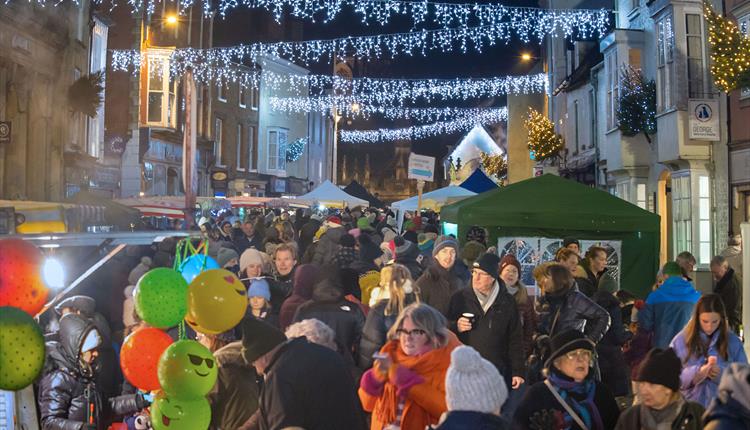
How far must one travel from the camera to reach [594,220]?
13.1m

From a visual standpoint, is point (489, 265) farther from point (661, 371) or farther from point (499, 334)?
point (661, 371)

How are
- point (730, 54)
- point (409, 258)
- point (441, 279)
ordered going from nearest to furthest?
1. point (441, 279)
2. point (409, 258)
3. point (730, 54)

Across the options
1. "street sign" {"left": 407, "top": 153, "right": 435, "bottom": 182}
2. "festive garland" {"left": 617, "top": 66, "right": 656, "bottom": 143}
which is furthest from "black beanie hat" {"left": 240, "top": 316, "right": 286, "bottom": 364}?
"festive garland" {"left": 617, "top": 66, "right": 656, "bottom": 143}

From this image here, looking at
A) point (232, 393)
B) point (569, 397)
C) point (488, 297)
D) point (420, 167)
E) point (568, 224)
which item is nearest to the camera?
point (569, 397)

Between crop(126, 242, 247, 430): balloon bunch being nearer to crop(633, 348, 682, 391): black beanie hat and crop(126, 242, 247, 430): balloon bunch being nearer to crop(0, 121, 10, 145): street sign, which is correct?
crop(633, 348, 682, 391): black beanie hat

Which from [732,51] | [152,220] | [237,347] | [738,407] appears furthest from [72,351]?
[152,220]

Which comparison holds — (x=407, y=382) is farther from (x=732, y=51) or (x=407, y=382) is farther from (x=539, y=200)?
(x=732, y=51)

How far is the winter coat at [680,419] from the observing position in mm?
4496

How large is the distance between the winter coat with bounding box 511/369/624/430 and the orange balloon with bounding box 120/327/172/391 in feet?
6.68

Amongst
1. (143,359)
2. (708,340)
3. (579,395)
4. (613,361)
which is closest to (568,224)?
(613,361)

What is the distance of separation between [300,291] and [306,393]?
120 inches

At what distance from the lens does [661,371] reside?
461cm

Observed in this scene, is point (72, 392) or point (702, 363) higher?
point (702, 363)

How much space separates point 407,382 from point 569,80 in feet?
101
